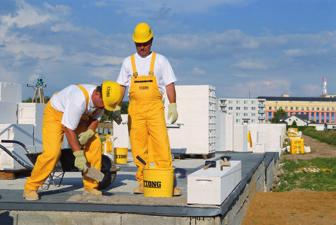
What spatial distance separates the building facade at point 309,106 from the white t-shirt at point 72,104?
7031 inches

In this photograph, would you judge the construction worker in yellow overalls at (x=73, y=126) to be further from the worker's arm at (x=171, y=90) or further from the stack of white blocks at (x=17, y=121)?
the stack of white blocks at (x=17, y=121)

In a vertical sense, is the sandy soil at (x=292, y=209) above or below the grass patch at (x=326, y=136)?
below

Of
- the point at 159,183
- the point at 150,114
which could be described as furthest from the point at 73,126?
the point at 159,183

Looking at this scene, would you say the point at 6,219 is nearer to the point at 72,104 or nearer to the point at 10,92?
the point at 72,104

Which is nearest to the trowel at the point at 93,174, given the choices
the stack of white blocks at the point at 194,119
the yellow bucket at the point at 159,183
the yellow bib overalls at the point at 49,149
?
the yellow bib overalls at the point at 49,149

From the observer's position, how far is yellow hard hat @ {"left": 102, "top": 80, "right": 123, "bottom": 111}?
596 centimetres

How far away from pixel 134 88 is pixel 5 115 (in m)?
4.38

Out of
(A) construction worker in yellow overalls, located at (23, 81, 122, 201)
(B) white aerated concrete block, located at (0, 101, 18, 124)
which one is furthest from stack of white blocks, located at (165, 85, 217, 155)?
(A) construction worker in yellow overalls, located at (23, 81, 122, 201)

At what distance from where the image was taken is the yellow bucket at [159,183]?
6.00 metres

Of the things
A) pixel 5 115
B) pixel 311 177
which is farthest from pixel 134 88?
pixel 311 177

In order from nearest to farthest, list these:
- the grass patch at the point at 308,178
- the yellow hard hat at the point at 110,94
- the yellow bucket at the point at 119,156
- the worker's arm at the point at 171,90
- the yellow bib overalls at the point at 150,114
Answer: the yellow hard hat at the point at 110,94 → the yellow bib overalls at the point at 150,114 → the worker's arm at the point at 171,90 → the yellow bucket at the point at 119,156 → the grass patch at the point at 308,178

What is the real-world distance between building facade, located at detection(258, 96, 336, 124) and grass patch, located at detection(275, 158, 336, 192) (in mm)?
161563

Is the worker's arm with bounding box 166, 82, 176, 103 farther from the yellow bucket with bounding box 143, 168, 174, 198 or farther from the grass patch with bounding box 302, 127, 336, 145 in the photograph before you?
the grass patch with bounding box 302, 127, 336, 145

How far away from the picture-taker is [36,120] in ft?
34.0
